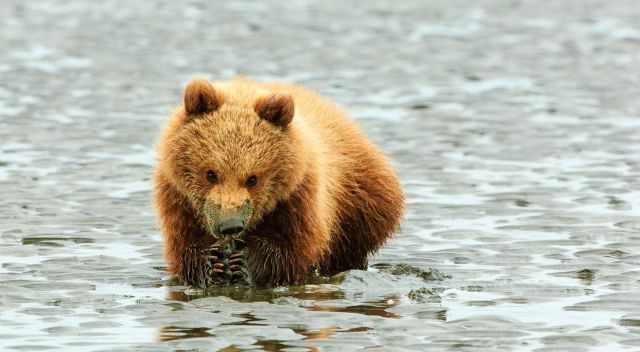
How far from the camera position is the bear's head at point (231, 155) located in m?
9.51

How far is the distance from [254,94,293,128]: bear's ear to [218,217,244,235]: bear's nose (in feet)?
2.66

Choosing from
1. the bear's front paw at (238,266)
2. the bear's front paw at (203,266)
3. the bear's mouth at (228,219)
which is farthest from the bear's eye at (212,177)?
the bear's front paw at (238,266)

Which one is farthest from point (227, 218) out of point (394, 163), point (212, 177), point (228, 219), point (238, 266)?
point (394, 163)

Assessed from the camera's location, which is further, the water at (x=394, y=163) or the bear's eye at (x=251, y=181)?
the bear's eye at (x=251, y=181)

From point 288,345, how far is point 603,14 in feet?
66.5

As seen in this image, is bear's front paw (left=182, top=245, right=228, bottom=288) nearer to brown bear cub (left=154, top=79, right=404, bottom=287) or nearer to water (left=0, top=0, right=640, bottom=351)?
brown bear cub (left=154, top=79, right=404, bottom=287)

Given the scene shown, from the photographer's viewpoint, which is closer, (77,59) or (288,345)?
(288,345)

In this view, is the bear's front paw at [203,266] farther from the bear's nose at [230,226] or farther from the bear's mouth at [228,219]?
the bear's nose at [230,226]

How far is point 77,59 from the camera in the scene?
2264 cm

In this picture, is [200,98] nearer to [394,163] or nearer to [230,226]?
[230,226]

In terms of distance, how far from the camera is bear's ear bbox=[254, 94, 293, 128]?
979 centimetres

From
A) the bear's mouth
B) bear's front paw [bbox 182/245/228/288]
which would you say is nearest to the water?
bear's front paw [bbox 182/245/228/288]

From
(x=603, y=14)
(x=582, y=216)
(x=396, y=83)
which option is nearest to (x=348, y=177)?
(x=582, y=216)

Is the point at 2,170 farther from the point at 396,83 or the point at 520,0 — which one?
the point at 520,0
